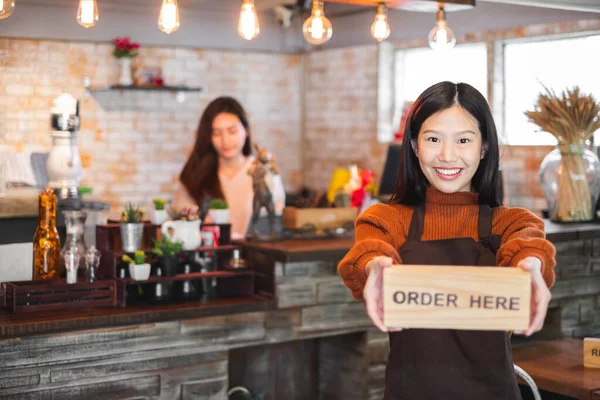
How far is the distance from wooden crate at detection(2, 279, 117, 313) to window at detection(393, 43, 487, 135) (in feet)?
14.9

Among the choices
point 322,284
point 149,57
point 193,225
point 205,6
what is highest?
point 205,6

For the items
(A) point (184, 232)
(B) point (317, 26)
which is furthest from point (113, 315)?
(B) point (317, 26)

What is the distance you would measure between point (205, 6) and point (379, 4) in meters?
4.73

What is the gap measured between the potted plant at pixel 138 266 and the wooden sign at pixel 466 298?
1881 mm

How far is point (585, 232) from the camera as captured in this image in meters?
4.54

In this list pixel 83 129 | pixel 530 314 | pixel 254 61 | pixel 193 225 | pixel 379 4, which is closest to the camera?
pixel 530 314

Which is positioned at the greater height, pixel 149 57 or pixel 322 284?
pixel 149 57

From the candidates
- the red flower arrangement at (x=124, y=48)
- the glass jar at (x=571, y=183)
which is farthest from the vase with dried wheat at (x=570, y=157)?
the red flower arrangement at (x=124, y=48)

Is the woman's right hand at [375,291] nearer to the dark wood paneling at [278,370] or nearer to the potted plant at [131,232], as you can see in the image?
the potted plant at [131,232]

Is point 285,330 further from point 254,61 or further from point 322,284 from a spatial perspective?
point 254,61

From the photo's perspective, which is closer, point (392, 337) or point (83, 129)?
point (392, 337)

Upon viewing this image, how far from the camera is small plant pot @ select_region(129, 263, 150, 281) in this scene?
3439 mm

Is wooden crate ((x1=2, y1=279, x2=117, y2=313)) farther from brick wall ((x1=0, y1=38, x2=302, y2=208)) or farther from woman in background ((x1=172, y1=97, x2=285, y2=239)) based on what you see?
brick wall ((x1=0, y1=38, x2=302, y2=208))

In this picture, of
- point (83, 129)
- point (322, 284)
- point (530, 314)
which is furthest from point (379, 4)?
point (83, 129)
